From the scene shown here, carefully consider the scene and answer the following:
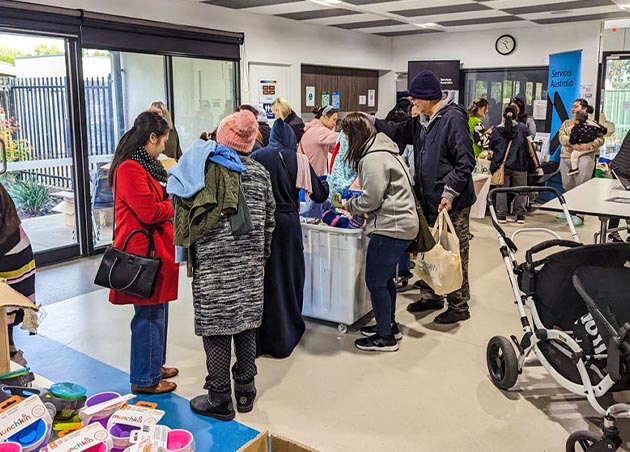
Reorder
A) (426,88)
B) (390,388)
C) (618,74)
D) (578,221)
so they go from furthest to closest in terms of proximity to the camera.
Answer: (618,74), (578,221), (426,88), (390,388)

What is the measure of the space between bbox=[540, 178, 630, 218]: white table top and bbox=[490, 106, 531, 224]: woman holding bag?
8.09 feet

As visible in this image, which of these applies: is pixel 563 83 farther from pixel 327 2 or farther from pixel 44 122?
pixel 44 122

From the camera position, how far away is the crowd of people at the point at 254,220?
9.03 ft

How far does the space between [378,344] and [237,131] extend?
1.68 metres

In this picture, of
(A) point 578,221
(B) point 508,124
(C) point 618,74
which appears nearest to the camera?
(B) point 508,124

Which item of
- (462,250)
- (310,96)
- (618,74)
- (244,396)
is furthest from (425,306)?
(618,74)

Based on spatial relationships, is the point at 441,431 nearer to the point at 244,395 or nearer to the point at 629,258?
the point at 244,395

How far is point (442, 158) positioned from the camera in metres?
3.97

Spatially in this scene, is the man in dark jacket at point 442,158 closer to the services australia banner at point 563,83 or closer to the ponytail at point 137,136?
the ponytail at point 137,136

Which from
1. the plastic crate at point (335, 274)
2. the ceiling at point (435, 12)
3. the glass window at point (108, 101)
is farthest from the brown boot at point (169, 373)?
the ceiling at point (435, 12)

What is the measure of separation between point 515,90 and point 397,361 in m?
7.06

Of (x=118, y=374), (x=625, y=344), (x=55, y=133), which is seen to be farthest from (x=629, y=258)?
(x=55, y=133)

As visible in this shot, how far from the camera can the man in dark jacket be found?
3887mm

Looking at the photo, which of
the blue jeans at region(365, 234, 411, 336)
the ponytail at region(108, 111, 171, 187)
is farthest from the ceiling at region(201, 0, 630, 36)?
the ponytail at region(108, 111, 171, 187)
